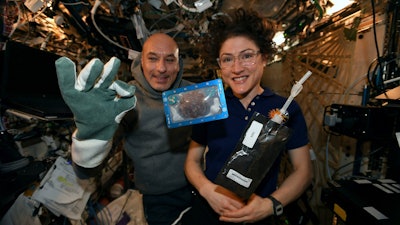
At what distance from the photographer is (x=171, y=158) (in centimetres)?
151

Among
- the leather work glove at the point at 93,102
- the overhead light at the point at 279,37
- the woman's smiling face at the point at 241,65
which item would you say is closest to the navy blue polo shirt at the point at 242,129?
the woman's smiling face at the point at 241,65

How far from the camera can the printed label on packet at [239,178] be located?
80 cm

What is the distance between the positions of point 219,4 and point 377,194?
1.63 meters

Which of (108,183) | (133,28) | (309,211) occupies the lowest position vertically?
(309,211)

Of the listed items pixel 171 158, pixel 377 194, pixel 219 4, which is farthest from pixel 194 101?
pixel 219 4

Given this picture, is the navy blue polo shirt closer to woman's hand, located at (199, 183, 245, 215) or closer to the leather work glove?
woman's hand, located at (199, 183, 245, 215)

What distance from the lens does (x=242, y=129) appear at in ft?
3.51

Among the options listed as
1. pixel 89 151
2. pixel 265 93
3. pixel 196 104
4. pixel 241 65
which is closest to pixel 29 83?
pixel 89 151

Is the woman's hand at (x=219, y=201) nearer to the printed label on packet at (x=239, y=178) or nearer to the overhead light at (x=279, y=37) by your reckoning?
the printed label on packet at (x=239, y=178)

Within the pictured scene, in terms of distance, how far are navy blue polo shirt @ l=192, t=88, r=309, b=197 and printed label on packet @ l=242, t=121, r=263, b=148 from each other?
279 mm

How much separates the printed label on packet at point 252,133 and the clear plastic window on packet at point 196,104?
114 mm

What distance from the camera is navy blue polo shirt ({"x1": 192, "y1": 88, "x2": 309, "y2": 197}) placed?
103cm

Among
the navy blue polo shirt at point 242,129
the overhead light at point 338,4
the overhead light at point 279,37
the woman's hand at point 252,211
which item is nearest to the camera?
the woman's hand at point 252,211

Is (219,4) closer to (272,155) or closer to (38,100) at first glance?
(272,155)
